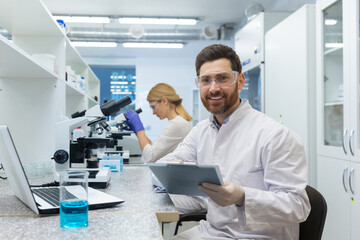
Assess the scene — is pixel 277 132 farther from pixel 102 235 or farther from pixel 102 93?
pixel 102 93

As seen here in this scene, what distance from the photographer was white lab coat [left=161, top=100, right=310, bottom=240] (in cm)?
97

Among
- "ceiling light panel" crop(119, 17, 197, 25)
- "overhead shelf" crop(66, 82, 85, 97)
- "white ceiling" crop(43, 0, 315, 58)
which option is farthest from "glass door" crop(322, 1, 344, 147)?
"ceiling light panel" crop(119, 17, 197, 25)

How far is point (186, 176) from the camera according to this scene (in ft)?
3.15

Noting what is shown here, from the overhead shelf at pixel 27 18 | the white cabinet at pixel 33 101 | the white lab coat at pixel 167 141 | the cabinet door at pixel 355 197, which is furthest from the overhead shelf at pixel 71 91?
the cabinet door at pixel 355 197

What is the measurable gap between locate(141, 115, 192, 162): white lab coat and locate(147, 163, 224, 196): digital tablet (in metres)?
1.33

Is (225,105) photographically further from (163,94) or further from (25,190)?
(163,94)

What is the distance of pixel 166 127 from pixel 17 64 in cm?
126

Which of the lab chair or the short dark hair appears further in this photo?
the short dark hair

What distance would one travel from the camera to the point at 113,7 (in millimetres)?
4809

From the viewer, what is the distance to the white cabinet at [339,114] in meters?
1.86

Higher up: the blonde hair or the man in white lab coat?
the blonde hair

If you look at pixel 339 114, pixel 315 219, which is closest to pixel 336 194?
pixel 339 114

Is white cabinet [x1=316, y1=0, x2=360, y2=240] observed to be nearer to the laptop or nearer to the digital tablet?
the digital tablet

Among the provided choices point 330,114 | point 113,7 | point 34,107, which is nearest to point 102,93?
point 113,7
